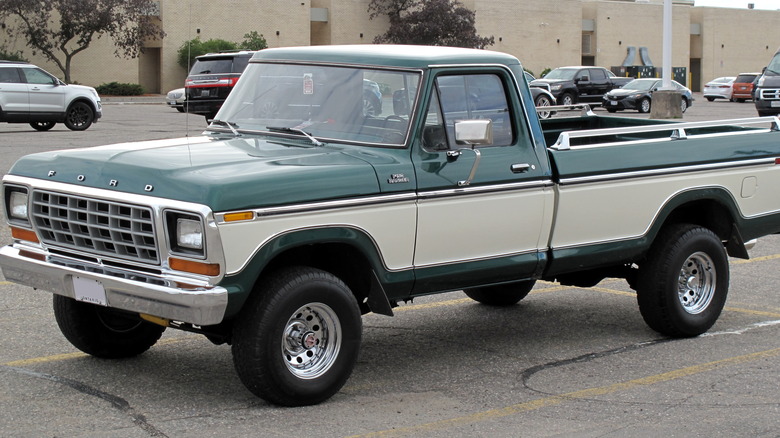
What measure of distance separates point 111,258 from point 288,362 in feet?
3.53

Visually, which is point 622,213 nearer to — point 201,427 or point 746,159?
point 746,159

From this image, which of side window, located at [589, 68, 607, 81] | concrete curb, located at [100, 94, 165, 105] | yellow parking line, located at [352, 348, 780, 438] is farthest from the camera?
concrete curb, located at [100, 94, 165, 105]

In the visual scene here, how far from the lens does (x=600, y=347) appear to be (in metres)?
7.52

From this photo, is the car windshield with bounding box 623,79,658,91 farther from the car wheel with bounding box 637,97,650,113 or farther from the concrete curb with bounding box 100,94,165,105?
the concrete curb with bounding box 100,94,165,105

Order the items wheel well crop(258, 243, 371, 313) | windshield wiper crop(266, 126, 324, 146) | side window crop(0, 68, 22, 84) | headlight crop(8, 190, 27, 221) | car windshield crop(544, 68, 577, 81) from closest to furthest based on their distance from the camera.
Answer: wheel well crop(258, 243, 371, 313) < headlight crop(8, 190, 27, 221) < windshield wiper crop(266, 126, 324, 146) < side window crop(0, 68, 22, 84) < car windshield crop(544, 68, 577, 81)

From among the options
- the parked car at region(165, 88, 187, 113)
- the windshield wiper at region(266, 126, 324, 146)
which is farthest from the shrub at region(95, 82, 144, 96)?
the windshield wiper at region(266, 126, 324, 146)

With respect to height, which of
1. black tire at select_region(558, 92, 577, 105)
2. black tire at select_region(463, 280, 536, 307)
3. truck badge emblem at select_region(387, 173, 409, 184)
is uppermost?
black tire at select_region(558, 92, 577, 105)

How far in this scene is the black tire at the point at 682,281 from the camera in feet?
25.1

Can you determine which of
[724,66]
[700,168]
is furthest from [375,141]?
[724,66]

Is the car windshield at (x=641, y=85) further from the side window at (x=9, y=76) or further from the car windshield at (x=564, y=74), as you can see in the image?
the side window at (x=9, y=76)

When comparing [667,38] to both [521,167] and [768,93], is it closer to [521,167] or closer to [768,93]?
[768,93]

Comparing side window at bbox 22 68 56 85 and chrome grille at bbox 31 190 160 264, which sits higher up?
side window at bbox 22 68 56 85

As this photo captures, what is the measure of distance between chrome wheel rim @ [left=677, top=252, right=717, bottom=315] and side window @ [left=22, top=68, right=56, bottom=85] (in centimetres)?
2210

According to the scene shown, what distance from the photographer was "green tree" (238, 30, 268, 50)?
194 ft
